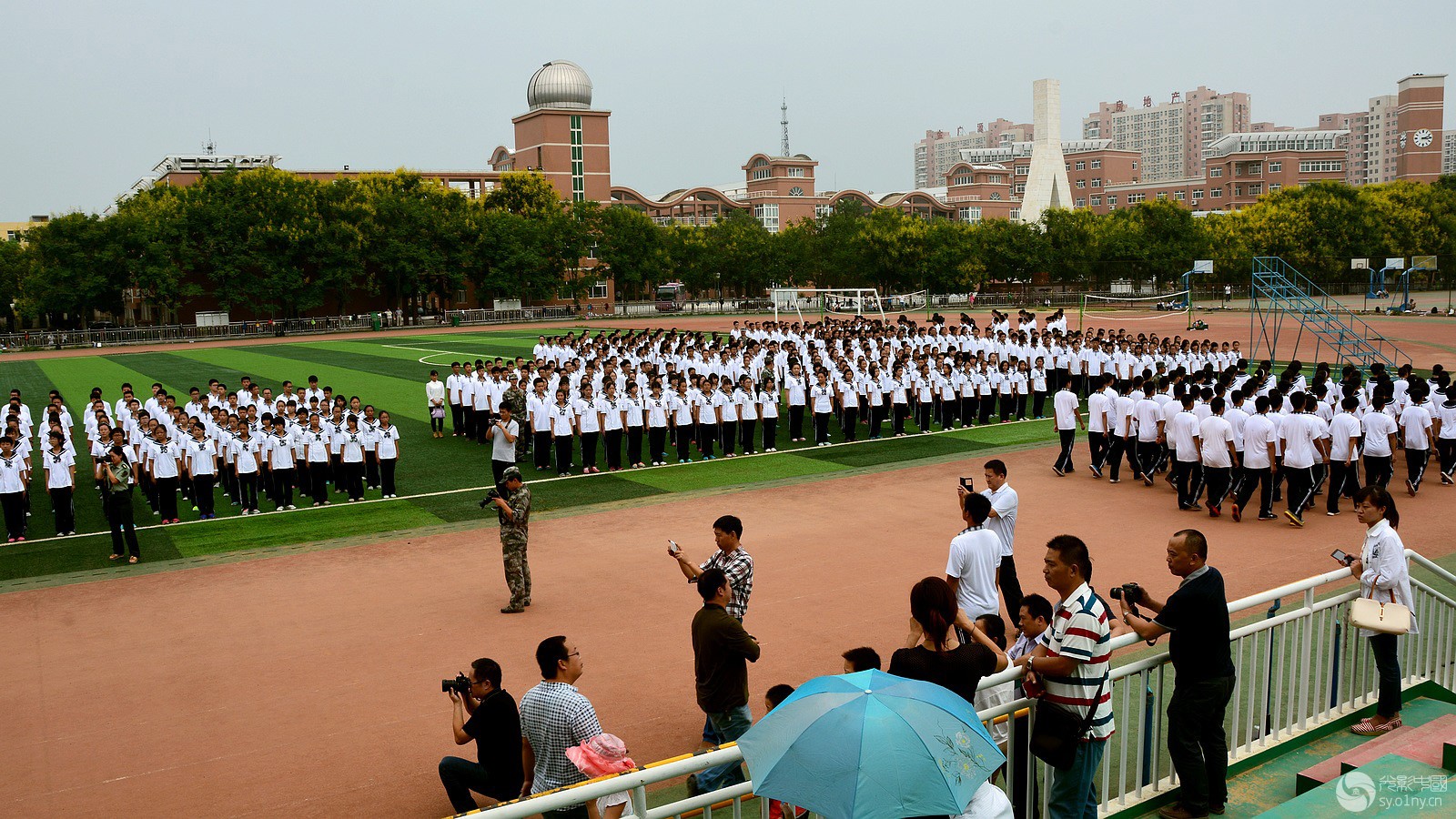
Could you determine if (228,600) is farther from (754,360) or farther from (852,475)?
(754,360)

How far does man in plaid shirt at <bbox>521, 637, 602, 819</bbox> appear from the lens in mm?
5383

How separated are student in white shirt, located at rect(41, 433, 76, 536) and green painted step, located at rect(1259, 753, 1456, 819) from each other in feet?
49.0

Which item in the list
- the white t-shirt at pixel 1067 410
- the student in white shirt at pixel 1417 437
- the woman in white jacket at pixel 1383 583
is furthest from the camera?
the white t-shirt at pixel 1067 410

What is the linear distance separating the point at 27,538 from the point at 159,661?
6.62 m

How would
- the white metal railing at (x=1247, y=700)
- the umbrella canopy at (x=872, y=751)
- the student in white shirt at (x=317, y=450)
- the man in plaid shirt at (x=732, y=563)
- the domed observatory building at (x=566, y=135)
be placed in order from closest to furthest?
the umbrella canopy at (x=872, y=751) → the white metal railing at (x=1247, y=700) → the man in plaid shirt at (x=732, y=563) → the student in white shirt at (x=317, y=450) → the domed observatory building at (x=566, y=135)

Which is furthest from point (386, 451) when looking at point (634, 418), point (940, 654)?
point (940, 654)

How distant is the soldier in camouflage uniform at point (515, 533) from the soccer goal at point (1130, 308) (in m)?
46.4

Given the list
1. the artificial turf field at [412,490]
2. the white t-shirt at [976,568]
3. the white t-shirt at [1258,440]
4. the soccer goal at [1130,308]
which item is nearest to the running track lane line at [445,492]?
the artificial turf field at [412,490]

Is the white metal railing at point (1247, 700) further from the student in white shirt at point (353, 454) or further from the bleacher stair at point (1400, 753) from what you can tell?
the student in white shirt at point (353, 454)

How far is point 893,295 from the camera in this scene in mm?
75625

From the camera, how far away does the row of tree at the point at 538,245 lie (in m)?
57.9

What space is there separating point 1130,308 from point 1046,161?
47.1 meters

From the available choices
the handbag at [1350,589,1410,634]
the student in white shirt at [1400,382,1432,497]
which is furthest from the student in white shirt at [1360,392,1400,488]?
the handbag at [1350,589,1410,634]

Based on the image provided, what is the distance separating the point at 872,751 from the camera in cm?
359
